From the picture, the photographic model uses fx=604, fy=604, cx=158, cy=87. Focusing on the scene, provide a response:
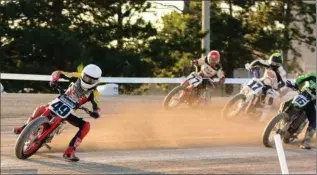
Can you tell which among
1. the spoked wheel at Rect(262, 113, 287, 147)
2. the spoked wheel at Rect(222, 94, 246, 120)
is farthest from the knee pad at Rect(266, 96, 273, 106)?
the spoked wheel at Rect(262, 113, 287, 147)

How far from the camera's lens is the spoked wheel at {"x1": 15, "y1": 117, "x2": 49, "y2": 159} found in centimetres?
933

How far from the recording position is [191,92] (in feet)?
51.7

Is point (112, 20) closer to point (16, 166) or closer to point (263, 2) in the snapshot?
point (263, 2)

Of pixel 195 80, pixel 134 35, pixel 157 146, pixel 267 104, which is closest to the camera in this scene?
pixel 157 146

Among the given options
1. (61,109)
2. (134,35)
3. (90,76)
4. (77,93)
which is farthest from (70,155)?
(134,35)

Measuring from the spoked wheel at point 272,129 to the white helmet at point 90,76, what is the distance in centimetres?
433

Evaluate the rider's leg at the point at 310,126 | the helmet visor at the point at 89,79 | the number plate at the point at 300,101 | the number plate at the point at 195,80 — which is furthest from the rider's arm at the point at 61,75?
the number plate at the point at 195,80

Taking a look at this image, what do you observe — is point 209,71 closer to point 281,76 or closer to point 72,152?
point 281,76

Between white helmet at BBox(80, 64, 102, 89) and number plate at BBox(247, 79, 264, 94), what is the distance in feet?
20.9

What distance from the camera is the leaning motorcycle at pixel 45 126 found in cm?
937

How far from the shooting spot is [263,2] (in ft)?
118

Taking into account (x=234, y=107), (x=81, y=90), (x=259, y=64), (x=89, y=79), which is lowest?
(x=234, y=107)

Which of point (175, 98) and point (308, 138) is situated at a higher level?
point (175, 98)

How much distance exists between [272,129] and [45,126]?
4.79 meters
